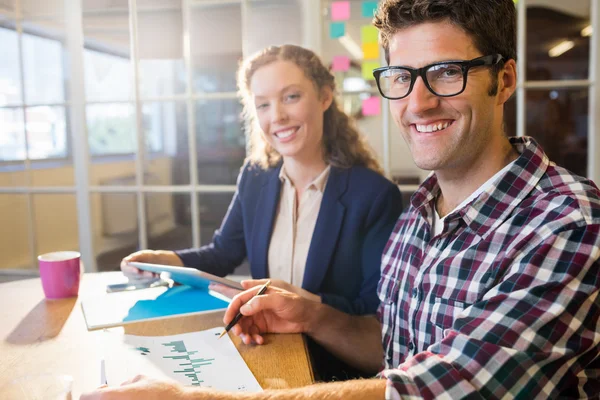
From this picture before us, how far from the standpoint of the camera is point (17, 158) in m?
2.96

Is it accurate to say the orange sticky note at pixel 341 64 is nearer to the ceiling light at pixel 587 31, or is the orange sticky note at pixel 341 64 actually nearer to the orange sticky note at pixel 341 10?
the orange sticky note at pixel 341 10

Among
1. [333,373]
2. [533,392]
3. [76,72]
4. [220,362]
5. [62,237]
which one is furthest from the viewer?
[62,237]

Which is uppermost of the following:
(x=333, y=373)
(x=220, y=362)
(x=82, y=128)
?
(x=82, y=128)

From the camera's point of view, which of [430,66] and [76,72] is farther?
[76,72]

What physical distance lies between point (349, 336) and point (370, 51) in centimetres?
149

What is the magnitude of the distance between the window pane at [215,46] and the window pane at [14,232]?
1230 mm

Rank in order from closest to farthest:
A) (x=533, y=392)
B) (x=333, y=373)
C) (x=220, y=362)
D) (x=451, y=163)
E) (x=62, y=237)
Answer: (x=533, y=392) < (x=220, y=362) < (x=451, y=163) < (x=333, y=373) < (x=62, y=237)

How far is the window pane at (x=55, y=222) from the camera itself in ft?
9.39

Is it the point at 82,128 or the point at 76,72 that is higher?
Answer: the point at 76,72

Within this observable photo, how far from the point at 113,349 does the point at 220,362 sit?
9.0 inches

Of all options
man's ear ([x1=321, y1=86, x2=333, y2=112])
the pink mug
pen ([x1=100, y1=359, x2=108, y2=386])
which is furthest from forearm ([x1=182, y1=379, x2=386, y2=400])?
man's ear ([x1=321, y1=86, x2=333, y2=112])

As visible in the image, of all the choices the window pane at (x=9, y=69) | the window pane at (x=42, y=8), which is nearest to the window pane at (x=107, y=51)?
the window pane at (x=42, y=8)

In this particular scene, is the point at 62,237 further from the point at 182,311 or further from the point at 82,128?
the point at 182,311

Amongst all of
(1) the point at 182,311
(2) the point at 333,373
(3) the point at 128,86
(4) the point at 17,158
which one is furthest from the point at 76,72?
(2) the point at 333,373
